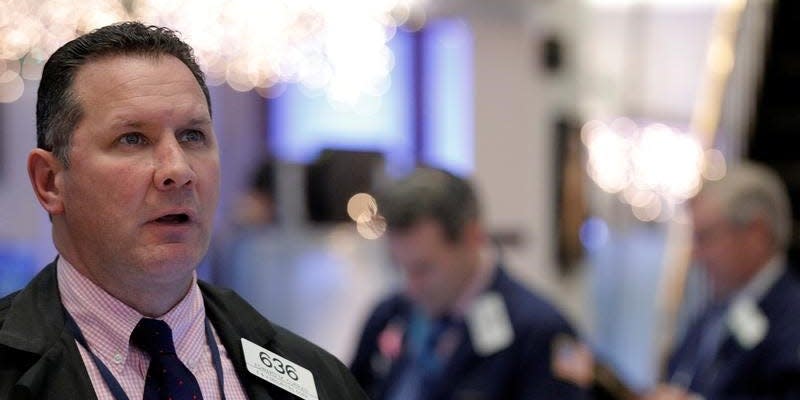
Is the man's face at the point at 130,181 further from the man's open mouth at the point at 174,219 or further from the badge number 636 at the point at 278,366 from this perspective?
the badge number 636 at the point at 278,366

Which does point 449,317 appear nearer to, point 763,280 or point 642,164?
point 763,280

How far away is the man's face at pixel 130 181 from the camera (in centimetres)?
161

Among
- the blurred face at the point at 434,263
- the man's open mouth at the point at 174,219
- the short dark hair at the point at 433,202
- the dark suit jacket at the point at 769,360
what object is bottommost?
the dark suit jacket at the point at 769,360

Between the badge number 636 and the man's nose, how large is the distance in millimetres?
312

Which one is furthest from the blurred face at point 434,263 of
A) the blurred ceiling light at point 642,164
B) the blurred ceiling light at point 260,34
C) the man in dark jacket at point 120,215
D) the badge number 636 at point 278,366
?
the blurred ceiling light at point 642,164

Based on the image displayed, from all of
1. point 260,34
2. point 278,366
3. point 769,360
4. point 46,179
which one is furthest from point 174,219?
point 260,34

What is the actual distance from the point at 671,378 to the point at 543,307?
52.1 inches

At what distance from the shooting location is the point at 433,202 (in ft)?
11.6

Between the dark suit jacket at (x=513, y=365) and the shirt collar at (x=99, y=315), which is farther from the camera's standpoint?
the dark suit jacket at (x=513, y=365)

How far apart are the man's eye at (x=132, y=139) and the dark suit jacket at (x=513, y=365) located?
76.1 inches

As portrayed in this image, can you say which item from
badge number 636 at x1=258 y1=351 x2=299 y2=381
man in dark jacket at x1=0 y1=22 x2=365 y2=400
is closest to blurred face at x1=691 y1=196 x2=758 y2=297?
badge number 636 at x1=258 y1=351 x2=299 y2=381

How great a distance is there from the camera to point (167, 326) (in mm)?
1674

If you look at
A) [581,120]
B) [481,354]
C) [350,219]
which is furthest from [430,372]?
[581,120]

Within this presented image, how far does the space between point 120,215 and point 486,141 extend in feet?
20.0
